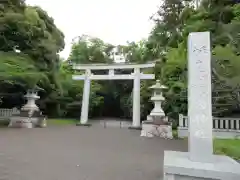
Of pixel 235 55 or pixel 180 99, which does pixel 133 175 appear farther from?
pixel 180 99

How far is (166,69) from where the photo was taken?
1179 centimetres

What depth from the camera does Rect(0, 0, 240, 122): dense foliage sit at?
346 inches

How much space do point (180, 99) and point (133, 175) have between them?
781 cm

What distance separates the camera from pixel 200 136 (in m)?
3.16

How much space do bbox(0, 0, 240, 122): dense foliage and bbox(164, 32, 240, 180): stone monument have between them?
460cm

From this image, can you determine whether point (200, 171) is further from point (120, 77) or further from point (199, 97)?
point (120, 77)

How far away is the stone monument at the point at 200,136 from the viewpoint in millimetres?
2605

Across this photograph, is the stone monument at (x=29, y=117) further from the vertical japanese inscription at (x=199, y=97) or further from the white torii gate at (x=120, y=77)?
the vertical japanese inscription at (x=199, y=97)

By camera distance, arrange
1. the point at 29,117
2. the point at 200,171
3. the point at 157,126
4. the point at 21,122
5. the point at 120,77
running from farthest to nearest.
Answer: the point at 120,77, the point at 29,117, the point at 21,122, the point at 157,126, the point at 200,171

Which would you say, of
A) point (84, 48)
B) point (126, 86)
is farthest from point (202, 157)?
point (84, 48)

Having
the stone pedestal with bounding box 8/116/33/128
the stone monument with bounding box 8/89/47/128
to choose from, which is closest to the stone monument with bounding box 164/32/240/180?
the stone pedestal with bounding box 8/116/33/128

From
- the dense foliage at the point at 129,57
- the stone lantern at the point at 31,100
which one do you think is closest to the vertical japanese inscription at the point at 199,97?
the dense foliage at the point at 129,57

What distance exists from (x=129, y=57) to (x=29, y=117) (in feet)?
40.1

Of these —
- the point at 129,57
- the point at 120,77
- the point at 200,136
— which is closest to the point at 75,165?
the point at 200,136
